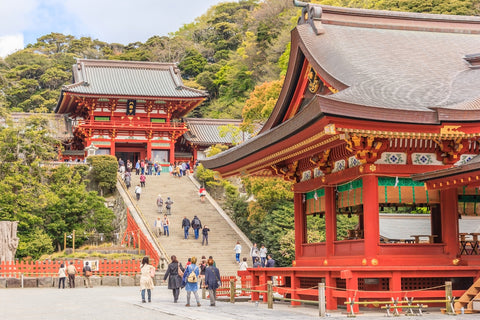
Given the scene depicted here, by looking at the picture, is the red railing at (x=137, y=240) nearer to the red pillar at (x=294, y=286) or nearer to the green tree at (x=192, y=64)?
the red pillar at (x=294, y=286)

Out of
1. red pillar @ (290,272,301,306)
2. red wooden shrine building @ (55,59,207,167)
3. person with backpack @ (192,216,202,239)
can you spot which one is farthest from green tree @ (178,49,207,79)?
red pillar @ (290,272,301,306)

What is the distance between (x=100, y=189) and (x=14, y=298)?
917 inches

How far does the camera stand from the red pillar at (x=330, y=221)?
17.9 m

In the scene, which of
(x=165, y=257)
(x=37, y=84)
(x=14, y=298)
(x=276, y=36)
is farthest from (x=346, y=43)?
(x=37, y=84)

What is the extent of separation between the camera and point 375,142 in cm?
1588

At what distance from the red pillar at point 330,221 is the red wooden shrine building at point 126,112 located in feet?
128

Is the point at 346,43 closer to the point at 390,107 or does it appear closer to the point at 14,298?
the point at 390,107

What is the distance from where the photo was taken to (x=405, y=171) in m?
16.3

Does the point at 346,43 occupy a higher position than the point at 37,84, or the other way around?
the point at 37,84

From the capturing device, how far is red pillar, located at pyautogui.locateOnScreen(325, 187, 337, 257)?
58.8ft

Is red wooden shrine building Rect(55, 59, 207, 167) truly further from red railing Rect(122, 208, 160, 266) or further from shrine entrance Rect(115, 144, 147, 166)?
red railing Rect(122, 208, 160, 266)

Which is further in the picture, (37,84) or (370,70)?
(37,84)

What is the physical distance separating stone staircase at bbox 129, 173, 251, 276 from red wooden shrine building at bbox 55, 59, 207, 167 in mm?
7118

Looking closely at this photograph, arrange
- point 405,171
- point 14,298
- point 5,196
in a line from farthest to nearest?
point 5,196
point 14,298
point 405,171
